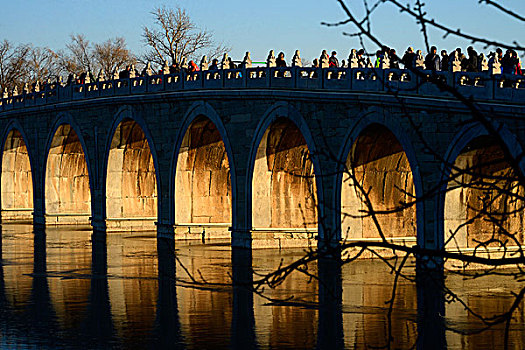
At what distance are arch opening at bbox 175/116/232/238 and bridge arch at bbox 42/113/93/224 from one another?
31.0ft

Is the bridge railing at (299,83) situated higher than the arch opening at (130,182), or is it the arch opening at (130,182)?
the bridge railing at (299,83)

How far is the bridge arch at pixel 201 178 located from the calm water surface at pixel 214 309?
16.5 feet

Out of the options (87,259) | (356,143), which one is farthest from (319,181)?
(87,259)

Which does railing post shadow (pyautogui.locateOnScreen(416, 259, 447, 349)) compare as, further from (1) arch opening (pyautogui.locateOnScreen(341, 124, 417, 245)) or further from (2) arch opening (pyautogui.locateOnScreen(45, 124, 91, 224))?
(2) arch opening (pyautogui.locateOnScreen(45, 124, 91, 224))

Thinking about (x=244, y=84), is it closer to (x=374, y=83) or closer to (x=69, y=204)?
(x=374, y=83)

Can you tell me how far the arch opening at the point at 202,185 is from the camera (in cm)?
3247

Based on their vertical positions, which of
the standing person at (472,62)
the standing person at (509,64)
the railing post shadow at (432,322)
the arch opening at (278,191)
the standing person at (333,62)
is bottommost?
the railing post shadow at (432,322)

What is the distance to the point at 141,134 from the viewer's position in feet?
120

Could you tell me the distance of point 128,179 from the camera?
37.0 metres

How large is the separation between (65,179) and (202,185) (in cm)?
1128

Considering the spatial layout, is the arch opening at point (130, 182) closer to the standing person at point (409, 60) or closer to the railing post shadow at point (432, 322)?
the standing person at point (409, 60)

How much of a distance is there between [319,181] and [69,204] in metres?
19.3

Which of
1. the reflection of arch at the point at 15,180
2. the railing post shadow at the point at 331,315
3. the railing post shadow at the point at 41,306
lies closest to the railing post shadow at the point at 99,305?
the railing post shadow at the point at 41,306

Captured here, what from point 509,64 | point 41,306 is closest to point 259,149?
point 509,64
